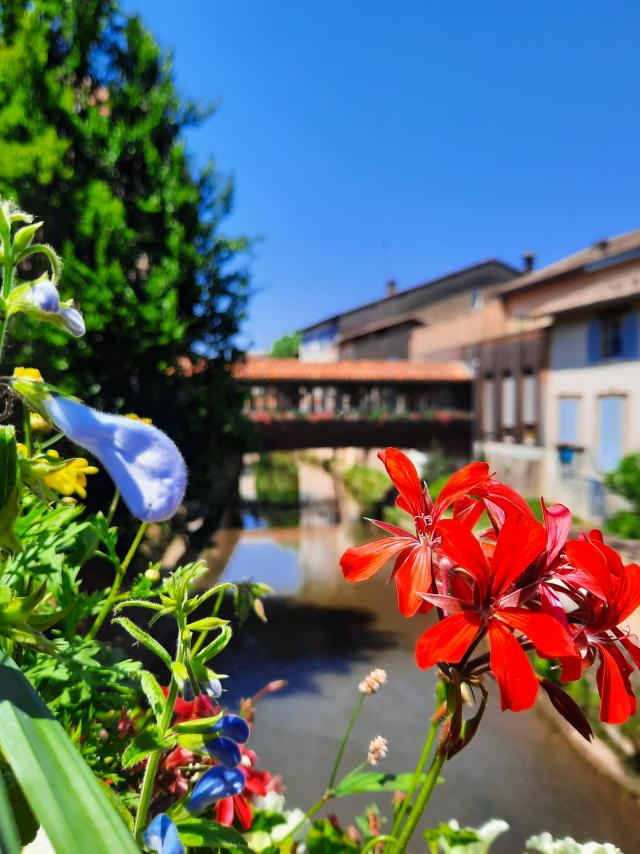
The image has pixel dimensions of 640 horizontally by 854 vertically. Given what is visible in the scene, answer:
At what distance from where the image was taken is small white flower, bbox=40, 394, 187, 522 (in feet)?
1.85

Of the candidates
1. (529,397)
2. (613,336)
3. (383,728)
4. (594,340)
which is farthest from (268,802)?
(529,397)

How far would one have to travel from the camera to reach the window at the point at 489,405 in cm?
1962

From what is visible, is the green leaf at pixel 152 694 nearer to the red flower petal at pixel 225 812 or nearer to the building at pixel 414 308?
the red flower petal at pixel 225 812

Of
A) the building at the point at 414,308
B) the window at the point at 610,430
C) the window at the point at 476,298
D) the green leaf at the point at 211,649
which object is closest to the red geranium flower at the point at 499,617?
the green leaf at the point at 211,649

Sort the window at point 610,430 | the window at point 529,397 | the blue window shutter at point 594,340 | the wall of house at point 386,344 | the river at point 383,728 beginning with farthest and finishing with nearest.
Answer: the wall of house at point 386,344 → the window at point 529,397 → the blue window shutter at point 594,340 → the window at point 610,430 → the river at point 383,728

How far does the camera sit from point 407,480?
33.1 inches

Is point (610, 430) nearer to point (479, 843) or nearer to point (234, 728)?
point (479, 843)

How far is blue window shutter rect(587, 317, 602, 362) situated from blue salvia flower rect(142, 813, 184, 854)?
54.6ft

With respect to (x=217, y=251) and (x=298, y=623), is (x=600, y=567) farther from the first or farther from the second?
(x=298, y=623)

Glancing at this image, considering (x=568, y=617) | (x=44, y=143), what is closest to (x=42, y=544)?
(x=568, y=617)

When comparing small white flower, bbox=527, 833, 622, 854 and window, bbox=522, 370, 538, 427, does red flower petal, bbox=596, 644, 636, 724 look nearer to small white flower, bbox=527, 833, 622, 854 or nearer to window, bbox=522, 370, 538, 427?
small white flower, bbox=527, 833, 622, 854

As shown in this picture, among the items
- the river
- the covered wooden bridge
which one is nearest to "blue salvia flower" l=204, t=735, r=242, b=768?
the river

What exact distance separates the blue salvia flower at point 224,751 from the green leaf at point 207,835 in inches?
3.1

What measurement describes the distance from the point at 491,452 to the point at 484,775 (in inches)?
595
